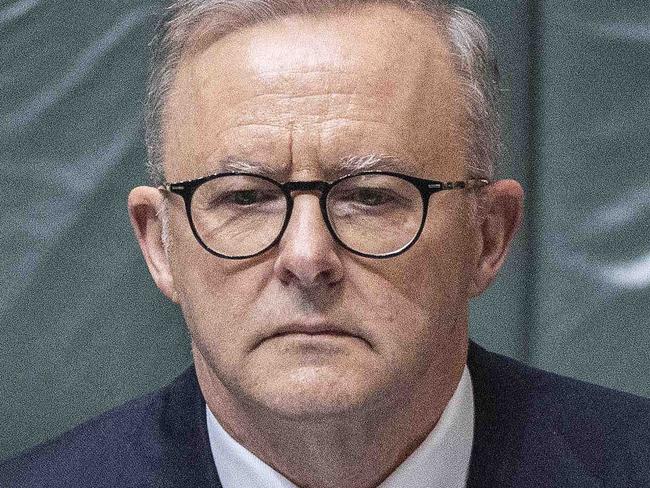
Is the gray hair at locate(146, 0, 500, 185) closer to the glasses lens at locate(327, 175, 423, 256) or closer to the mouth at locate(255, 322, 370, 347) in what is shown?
the glasses lens at locate(327, 175, 423, 256)

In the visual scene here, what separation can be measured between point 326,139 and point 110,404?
1.80ft

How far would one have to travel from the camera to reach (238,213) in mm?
1020

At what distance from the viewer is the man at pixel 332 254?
0.99 m

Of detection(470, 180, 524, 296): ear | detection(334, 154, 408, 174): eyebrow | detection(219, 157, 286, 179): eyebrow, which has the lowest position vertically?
detection(470, 180, 524, 296): ear

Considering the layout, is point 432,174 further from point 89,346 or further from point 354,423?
point 89,346

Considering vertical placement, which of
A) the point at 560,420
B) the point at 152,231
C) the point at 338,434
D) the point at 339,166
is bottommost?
the point at 560,420

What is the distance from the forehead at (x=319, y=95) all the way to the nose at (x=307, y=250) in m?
0.04

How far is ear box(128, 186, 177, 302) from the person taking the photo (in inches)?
45.1

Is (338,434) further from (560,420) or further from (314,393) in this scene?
(560,420)

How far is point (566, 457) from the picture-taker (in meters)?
1.16

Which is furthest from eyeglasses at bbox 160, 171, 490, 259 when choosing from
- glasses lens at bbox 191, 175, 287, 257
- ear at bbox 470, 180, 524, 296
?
ear at bbox 470, 180, 524, 296

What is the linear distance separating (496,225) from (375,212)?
19 centimetres

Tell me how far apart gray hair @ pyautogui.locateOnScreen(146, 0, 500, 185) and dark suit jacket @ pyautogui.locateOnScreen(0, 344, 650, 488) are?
Answer: 24 cm

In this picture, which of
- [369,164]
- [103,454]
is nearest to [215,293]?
[369,164]
